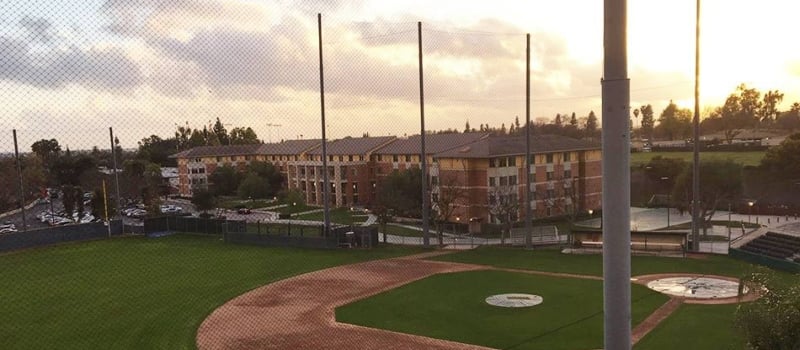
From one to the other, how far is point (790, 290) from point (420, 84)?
25.1 meters

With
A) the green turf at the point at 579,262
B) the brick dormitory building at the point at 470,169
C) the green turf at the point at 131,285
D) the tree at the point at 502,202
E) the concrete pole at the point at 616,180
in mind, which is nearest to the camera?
the concrete pole at the point at 616,180

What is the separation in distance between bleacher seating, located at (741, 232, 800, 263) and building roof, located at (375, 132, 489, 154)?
26.4 m

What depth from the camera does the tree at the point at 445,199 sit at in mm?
36938

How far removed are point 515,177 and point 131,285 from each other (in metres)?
30.9

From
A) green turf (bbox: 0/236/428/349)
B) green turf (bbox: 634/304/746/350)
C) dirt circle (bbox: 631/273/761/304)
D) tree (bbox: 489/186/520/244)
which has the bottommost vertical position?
green turf (bbox: 0/236/428/349)

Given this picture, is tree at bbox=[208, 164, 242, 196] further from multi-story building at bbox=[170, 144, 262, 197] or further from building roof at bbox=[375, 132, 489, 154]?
building roof at bbox=[375, 132, 489, 154]

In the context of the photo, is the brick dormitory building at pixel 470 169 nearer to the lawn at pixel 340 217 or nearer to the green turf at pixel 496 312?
the lawn at pixel 340 217

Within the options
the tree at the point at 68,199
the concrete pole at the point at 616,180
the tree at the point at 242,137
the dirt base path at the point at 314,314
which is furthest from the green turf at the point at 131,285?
the tree at the point at 242,137

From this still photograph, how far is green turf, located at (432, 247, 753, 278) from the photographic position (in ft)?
78.7

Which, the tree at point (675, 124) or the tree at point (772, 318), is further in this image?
the tree at point (675, 124)


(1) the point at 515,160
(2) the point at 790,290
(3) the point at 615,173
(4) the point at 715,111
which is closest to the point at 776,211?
(1) the point at 515,160

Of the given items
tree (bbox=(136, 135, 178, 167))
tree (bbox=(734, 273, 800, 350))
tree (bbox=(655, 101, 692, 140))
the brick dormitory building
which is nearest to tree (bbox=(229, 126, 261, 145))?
tree (bbox=(136, 135, 178, 167))

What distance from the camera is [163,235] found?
3909cm

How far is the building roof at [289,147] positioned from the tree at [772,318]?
60256 mm
